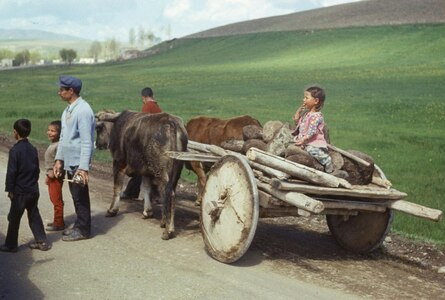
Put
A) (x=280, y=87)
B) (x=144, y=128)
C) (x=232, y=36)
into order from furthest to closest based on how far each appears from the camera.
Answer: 1. (x=232, y=36)
2. (x=280, y=87)
3. (x=144, y=128)

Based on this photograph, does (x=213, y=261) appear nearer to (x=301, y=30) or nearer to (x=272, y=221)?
(x=272, y=221)

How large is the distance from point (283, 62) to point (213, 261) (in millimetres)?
59357

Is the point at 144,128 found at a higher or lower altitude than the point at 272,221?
higher

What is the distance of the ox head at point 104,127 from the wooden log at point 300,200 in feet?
13.0

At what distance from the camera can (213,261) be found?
295 inches

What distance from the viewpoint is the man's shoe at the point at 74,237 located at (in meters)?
8.27

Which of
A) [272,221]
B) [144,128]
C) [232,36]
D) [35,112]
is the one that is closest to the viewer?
[144,128]

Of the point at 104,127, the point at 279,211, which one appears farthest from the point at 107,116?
the point at 279,211

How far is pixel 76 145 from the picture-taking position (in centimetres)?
823

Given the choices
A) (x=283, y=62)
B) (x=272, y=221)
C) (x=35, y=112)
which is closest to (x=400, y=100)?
(x=35, y=112)

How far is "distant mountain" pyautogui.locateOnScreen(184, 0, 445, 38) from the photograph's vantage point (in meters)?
79.1

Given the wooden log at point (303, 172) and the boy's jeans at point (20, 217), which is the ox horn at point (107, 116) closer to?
the boy's jeans at point (20, 217)

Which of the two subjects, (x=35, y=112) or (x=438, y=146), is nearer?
(x=438, y=146)

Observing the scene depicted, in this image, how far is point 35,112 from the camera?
28078 mm
